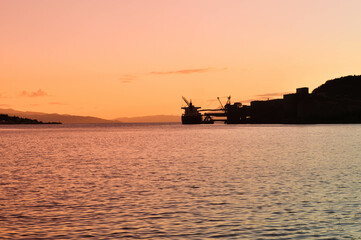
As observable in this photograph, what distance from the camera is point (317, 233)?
62.8 ft

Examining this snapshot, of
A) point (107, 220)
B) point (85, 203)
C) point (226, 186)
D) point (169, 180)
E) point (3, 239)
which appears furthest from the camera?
point (169, 180)

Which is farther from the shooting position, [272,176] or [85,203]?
[272,176]

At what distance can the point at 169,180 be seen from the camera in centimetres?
3747

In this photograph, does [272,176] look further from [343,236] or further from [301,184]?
[343,236]

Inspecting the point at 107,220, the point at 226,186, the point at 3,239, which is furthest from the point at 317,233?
the point at 226,186

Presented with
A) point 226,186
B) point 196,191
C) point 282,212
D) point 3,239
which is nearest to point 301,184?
point 226,186

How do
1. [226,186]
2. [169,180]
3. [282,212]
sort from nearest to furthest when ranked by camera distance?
[282,212]
[226,186]
[169,180]

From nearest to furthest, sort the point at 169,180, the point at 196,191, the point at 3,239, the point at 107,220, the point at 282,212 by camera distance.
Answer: the point at 3,239 → the point at 107,220 → the point at 282,212 → the point at 196,191 → the point at 169,180

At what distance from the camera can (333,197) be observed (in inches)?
1101

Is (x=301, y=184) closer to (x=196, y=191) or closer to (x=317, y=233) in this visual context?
(x=196, y=191)

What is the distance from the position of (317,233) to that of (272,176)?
68.0ft

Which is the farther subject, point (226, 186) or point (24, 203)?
point (226, 186)

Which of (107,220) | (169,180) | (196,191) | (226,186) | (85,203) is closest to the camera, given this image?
(107,220)

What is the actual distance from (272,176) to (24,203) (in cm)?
2038
